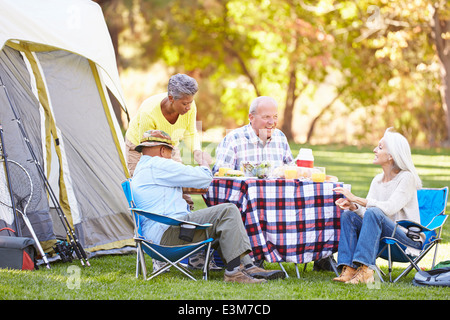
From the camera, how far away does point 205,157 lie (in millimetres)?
5125

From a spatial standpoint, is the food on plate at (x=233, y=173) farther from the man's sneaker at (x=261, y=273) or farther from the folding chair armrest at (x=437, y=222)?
the folding chair armrest at (x=437, y=222)

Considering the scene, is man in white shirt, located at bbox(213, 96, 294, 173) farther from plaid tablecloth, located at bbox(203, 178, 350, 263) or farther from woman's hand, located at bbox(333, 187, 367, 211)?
woman's hand, located at bbox(333, 187, 367, 211)

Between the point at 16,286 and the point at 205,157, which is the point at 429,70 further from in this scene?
the point at 16,286

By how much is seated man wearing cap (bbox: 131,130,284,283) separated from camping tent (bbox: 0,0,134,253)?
1.23 metres

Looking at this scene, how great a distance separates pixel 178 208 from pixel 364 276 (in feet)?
4.14

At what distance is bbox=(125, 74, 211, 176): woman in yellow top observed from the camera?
4.97 m

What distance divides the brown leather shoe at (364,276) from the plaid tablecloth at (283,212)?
34 centimetres

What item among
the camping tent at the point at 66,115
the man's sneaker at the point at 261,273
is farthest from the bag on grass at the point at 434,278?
the camping tent at the point at 66,115

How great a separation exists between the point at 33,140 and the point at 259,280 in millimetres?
2223

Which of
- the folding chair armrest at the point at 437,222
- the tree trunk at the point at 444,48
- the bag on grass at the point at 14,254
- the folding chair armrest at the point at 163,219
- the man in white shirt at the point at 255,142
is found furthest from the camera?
the tree trunk at the point at 444,48

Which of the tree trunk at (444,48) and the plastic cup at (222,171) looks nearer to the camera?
the plastic cup at (222,171)

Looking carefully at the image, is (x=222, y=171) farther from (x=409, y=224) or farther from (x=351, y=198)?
(x=409, y=224)

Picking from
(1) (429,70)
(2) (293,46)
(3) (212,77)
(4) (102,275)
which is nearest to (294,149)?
(1) (429,70)

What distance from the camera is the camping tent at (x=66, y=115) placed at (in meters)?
5.36
